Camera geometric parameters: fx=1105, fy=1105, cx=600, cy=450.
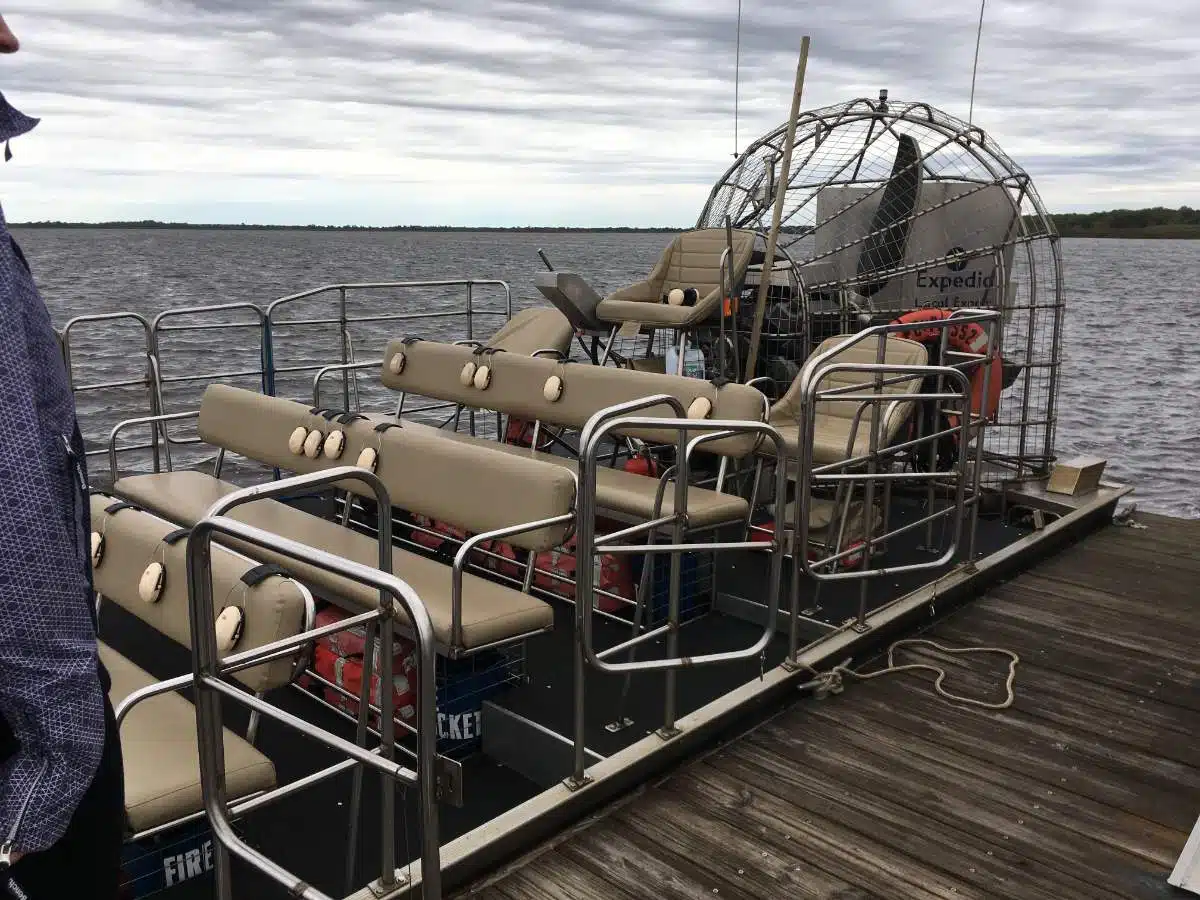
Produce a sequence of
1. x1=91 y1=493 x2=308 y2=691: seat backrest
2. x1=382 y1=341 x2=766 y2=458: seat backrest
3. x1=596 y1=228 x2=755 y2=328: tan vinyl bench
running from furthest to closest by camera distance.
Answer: x1=596 y1=228 x2=755 y2=328: tan vinyl bench, x1=382 y1=341 x2=766 y2=458: seat backrest, x1=91 y1=493 x2=308 y2=691: seat backrest

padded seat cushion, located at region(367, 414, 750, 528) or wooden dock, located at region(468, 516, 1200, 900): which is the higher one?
padded seat cushion, located at region(367, 414, 750, 528)

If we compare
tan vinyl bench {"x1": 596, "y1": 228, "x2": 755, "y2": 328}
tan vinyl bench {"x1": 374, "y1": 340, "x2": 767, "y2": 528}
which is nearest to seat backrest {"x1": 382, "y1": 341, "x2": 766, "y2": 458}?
tan vinyl bench {"x1": 374, "y1": 340, "x2": 767, "y2": 528}

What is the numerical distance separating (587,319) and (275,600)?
5.03m

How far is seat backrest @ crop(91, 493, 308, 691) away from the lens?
2.99 metres

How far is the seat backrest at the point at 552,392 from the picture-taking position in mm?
5309

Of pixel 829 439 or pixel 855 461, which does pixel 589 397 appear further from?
pixel 855 461

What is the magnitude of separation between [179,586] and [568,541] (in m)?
1.78

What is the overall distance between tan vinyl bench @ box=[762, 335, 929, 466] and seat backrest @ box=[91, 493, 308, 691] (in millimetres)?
2856

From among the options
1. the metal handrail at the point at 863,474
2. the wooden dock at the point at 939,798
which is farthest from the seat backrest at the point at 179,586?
the metal handrail at the point at 863,474

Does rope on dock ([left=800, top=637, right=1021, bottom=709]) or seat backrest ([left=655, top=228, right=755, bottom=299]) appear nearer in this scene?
rope on dock ([left=800, top=637, right=1021, bottom=709])

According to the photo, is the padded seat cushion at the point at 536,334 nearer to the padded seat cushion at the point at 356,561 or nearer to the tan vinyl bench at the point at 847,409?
the tan vinyl bench at the point at 847,409

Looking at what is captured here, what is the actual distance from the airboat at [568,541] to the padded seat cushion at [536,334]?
1.3 inches

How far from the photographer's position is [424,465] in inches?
186

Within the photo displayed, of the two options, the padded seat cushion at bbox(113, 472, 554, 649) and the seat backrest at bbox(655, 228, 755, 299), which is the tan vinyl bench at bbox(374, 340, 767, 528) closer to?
the padded seat cushion at bbox(113, 472, 554, 649)
